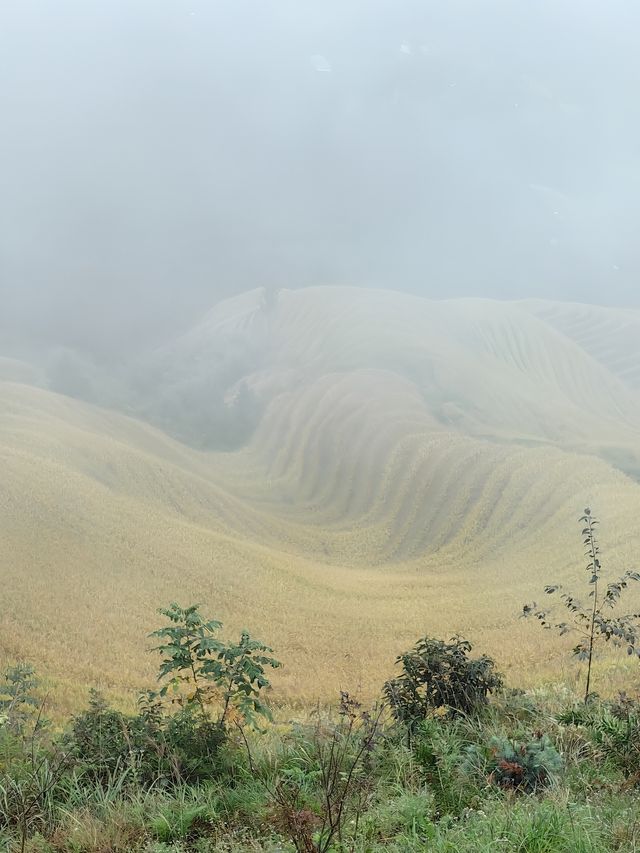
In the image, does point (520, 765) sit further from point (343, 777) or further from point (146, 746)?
point (146, 746)

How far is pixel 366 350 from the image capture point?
233 feet

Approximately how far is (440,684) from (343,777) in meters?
2.11

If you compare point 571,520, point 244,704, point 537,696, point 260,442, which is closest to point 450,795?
point 244,704

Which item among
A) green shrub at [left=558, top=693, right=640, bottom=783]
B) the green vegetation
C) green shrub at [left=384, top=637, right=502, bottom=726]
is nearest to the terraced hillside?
green shrub at [left=558, top=693, right=640, bottom=783]

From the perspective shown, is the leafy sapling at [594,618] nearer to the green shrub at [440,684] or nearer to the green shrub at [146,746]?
the green shrub at [440,684]

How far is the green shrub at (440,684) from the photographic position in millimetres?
6590

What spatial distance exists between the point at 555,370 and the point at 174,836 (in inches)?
3584

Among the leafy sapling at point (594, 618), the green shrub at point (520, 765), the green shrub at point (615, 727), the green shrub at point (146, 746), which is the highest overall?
the leafy sapling at point (594, 618)

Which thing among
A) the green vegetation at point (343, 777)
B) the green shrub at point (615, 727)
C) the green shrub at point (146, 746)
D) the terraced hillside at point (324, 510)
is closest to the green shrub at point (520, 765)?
the green vegetation at point (343, 777)

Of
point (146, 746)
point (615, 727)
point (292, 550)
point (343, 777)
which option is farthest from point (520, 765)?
point (292, 550)

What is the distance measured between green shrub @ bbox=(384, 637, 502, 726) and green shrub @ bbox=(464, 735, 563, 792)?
127 centimetres

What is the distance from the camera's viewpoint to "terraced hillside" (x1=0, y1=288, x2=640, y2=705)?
15.8 meters

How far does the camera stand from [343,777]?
5.00 m

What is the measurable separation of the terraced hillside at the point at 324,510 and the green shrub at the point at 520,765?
21.2 ft
